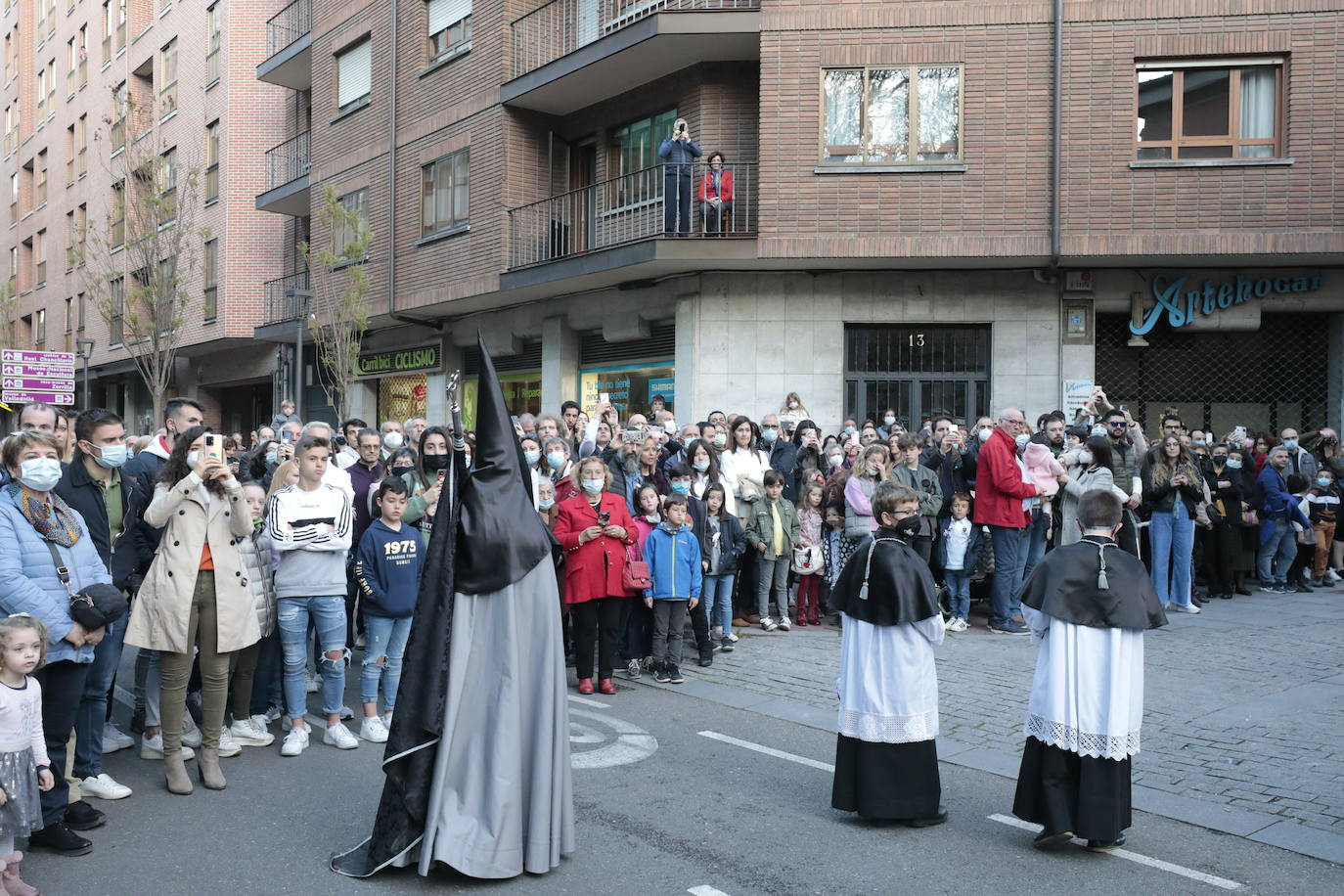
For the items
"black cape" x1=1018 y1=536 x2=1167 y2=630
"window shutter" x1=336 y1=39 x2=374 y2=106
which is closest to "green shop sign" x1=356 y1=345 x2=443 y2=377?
"window shutter" x1=336 y1=39 x2=374 y2=106

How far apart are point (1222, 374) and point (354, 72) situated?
17619 mm

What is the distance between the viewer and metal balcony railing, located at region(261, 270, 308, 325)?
87.2 ft

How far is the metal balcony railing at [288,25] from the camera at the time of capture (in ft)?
88.7

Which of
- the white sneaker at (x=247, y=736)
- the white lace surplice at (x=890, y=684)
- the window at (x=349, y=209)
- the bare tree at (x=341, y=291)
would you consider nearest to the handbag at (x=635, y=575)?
the white sneaker at (x=247, y=736)

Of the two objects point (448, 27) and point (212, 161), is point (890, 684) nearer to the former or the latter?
point (448, 27)

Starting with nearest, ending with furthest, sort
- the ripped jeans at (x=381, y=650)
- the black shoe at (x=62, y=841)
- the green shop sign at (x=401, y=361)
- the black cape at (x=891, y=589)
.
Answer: the black shoe at (x=62, y=841)
the black cape at (x=891, y=589)
the ripped jeans at (x=381, y=650)
the green shop sign at (x=401, y=361)

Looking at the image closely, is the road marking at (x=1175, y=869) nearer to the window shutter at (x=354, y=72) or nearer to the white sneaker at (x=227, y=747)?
the white sneaker at (x=227, y=747)

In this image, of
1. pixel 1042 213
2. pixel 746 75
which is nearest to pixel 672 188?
pixel 746 75

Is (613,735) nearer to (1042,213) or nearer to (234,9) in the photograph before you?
(1042,213)

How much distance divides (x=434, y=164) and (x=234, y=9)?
11.4m

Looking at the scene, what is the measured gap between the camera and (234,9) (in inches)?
1144

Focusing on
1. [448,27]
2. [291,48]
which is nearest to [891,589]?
[448,27]

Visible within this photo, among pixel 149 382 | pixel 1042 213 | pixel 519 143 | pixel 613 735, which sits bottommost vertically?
pixel 613 735

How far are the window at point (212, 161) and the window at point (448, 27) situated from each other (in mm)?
10870
